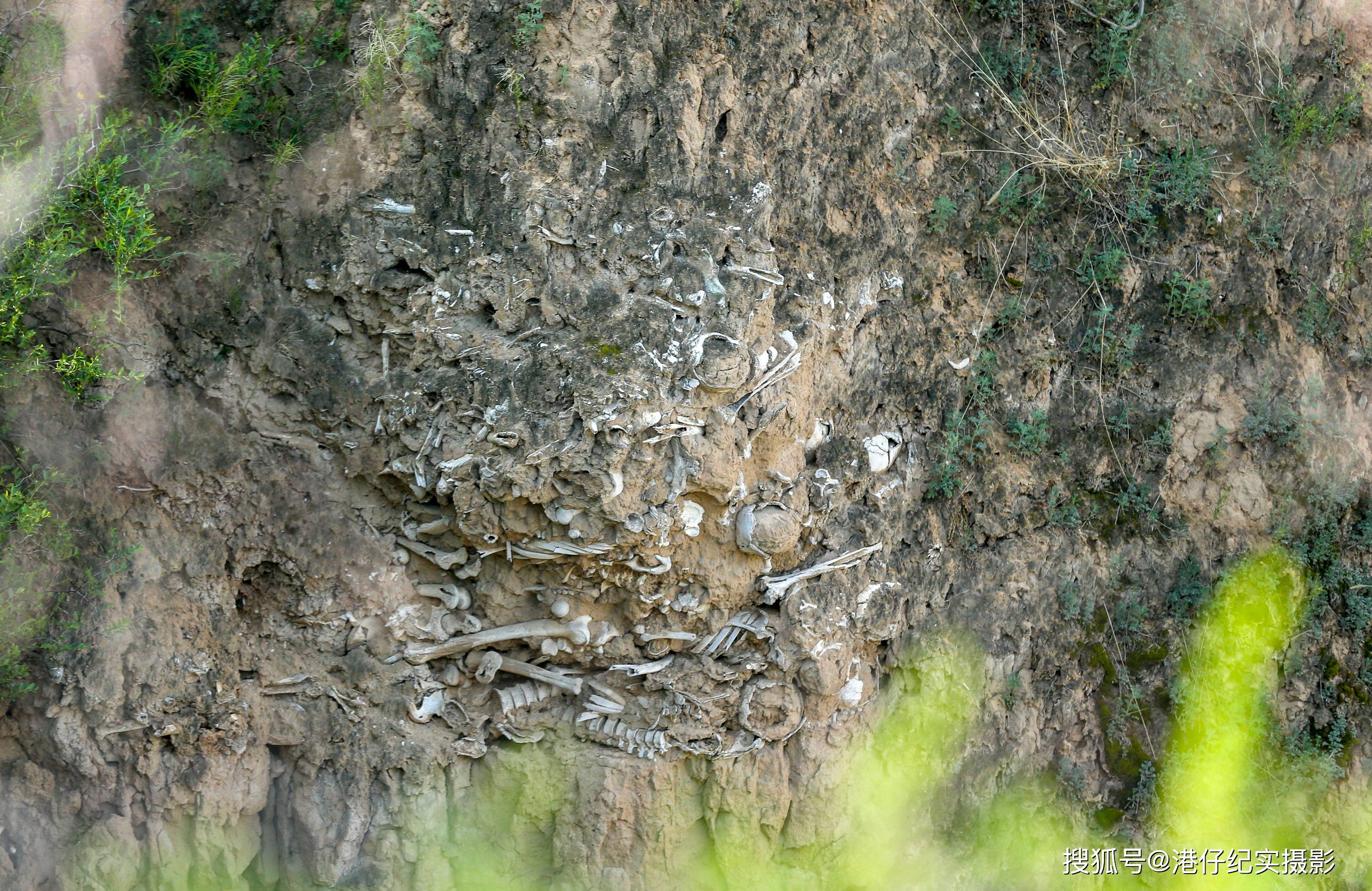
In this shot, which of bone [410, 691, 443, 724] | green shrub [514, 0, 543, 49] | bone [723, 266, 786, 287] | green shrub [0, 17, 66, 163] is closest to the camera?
green shrub [0, 17, 66, 163]

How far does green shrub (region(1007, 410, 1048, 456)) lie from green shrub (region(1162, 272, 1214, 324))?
68 cm

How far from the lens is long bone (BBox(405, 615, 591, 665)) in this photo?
396 centimetres

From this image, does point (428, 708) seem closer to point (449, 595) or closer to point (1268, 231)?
point (449, 595)

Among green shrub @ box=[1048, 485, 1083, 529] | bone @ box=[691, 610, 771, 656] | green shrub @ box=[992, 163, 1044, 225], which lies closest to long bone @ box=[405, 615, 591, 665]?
bone @ box=[691, 610, 771, 656]

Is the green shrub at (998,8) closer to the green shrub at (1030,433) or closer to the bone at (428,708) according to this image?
the green shrub at (1030,433)

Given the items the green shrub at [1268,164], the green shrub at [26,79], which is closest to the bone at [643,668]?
the green shrub at [26,79]

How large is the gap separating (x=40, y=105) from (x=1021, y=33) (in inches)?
135

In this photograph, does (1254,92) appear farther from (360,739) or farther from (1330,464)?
(360,739)

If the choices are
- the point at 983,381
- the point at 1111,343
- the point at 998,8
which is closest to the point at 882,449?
the point at 983,381

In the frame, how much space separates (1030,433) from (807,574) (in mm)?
1056

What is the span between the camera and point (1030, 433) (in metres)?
4.34

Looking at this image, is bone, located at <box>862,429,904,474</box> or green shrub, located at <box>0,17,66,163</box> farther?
bone, located at <box>862,429,904,474</box>

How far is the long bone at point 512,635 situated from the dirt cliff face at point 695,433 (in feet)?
0.05

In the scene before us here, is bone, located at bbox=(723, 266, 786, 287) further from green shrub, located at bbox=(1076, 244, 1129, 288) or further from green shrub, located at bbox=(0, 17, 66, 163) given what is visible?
green shrub, located at bbox=(0, 17, 66, 163)
